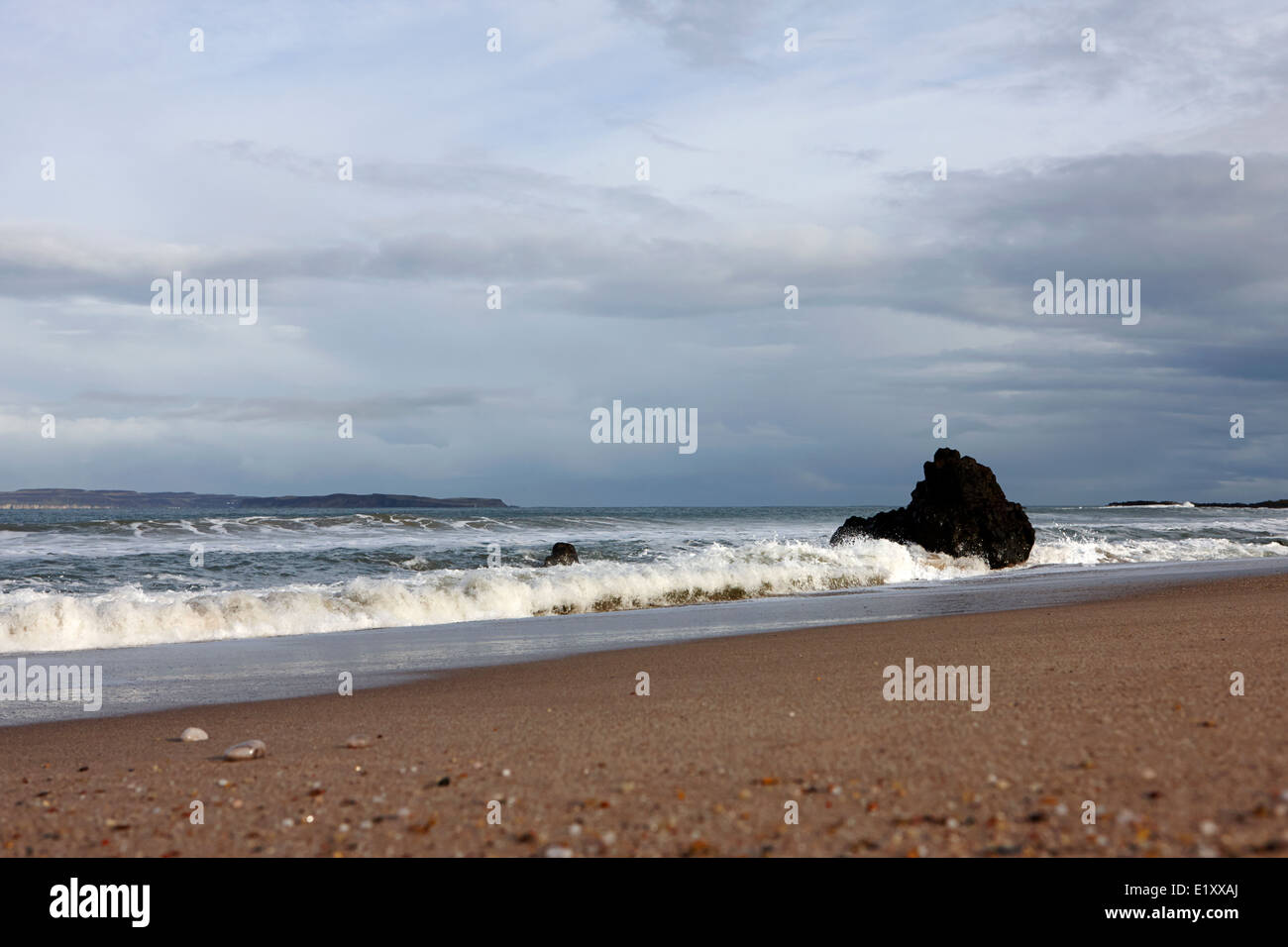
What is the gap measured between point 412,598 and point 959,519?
17.1 m

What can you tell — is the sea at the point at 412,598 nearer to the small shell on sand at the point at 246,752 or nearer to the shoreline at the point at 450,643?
the shoreline at the point at 450,643

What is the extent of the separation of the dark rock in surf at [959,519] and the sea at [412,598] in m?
0.60

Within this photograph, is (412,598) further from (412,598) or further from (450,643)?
(450,643)

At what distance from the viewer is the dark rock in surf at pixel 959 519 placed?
27.9 meters

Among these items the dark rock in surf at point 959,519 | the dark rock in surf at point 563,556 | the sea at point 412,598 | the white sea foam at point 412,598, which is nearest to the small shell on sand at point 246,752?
the sea at point 412,598

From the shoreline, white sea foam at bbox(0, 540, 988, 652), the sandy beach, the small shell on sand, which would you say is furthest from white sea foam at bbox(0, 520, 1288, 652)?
the small shell on sand

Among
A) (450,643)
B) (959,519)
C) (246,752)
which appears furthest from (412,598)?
(959,519)

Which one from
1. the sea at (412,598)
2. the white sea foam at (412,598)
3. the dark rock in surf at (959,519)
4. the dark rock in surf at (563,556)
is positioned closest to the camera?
the sea at (412,598)

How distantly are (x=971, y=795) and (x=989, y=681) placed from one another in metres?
3.14

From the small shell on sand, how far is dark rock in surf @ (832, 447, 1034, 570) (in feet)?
Result: 79.8

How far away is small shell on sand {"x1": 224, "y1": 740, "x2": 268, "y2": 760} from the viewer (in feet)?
18.5

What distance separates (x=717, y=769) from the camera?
4.43 m

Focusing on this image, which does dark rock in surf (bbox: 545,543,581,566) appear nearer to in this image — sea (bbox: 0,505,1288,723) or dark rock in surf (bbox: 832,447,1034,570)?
sea (bbox: 0,505,1288,723)
